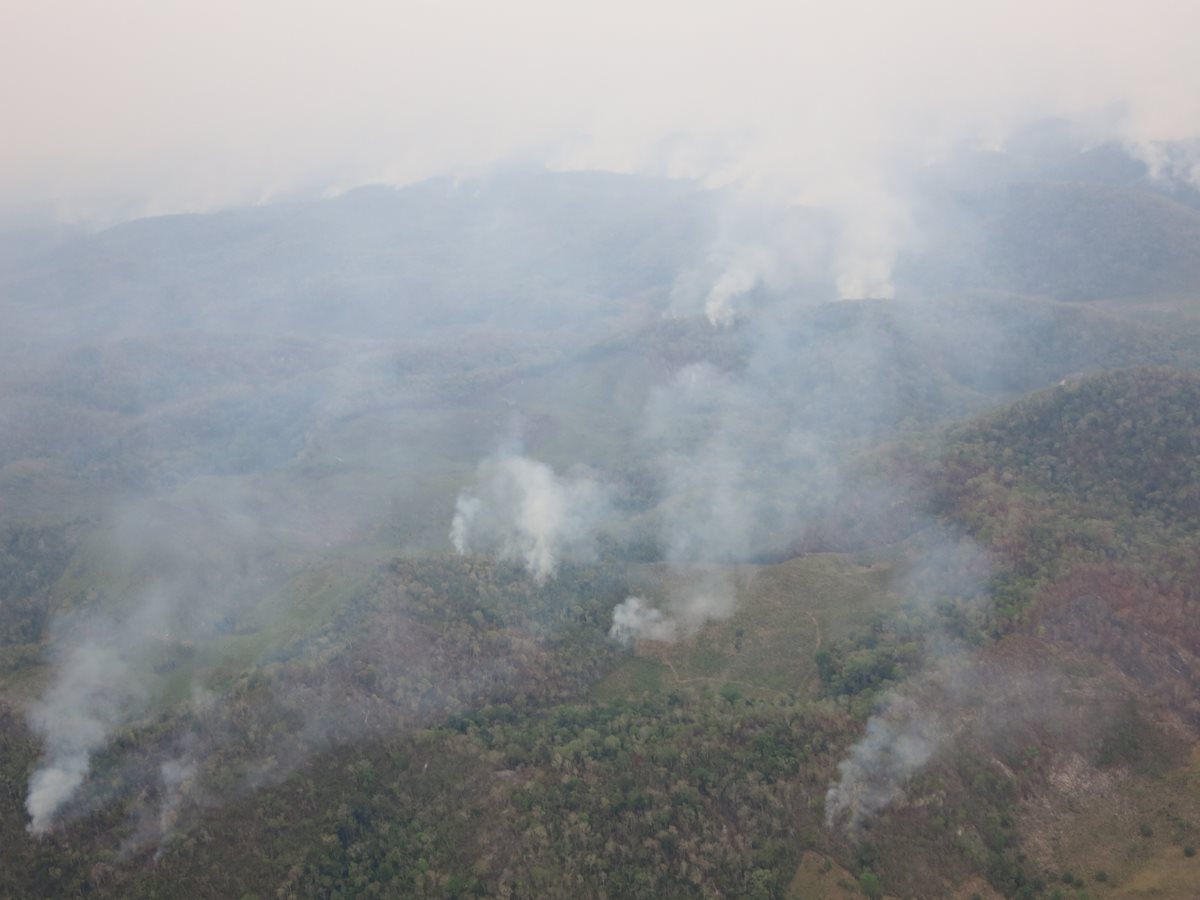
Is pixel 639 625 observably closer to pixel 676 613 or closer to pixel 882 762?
pixel 676 613

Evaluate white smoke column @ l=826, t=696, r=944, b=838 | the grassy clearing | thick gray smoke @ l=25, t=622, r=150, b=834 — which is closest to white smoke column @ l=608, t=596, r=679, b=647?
the grassy clearing

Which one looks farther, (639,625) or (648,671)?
(639,625)

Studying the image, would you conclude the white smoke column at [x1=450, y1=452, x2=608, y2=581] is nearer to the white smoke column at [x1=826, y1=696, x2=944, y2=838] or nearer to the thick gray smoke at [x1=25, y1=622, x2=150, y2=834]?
the thick gray smoke at [x1=25, y1=622, x2=150, y2=834]

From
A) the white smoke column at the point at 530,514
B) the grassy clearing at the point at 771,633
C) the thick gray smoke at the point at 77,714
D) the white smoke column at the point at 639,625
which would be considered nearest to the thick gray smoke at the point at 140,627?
the thick gray smoke at the point at 77,714

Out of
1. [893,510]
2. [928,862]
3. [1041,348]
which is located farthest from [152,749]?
[1041,348]

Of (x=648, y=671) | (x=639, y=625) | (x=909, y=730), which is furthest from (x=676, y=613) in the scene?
(x=909, y=730)
